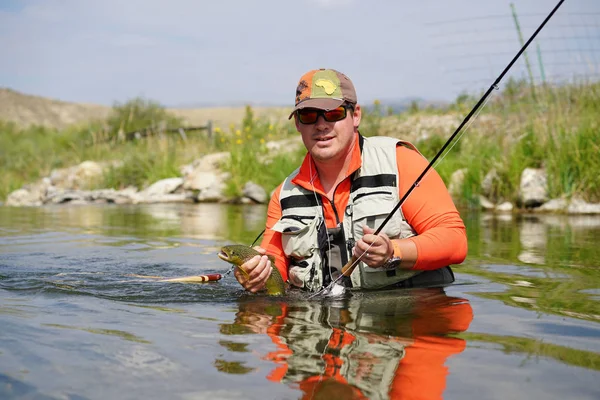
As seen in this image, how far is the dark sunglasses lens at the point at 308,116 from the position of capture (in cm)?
456

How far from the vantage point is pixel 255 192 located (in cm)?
1650

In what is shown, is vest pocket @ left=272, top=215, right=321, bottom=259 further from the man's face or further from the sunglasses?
the sunglasses

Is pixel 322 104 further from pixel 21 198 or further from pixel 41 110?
pixel 41 110

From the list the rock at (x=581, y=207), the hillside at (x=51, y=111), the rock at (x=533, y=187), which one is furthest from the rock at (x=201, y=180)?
the hillside at (x=51, y=111)

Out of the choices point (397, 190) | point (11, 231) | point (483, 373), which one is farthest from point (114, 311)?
point (11, 231)

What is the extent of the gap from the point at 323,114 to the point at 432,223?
0.94 meters

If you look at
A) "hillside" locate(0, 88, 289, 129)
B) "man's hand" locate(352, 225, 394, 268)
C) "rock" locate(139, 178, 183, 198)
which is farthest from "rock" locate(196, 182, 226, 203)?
"hillside" locate(0, 88, 289, 129)

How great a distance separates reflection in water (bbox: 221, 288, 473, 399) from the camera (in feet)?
8.79

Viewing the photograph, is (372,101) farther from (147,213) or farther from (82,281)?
(82,281)

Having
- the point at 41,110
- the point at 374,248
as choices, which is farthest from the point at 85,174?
the point at 41,110

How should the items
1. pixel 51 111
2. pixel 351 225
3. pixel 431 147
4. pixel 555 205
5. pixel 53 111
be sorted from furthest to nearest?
pixel 53 111 < pixel 51 111 < pixel 431 147 < pixel 555 205 < pixel 351 225

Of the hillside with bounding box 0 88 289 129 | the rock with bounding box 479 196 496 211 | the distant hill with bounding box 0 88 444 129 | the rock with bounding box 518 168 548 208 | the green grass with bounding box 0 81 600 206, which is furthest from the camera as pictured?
the hillside with bounding box 0 88 289 129

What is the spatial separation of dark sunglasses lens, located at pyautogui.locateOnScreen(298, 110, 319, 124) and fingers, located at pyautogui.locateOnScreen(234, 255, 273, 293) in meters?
0.88

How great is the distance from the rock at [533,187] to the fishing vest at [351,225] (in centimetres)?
747
